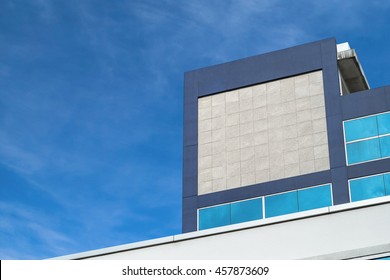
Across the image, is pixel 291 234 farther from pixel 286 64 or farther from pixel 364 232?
pixel 286 64

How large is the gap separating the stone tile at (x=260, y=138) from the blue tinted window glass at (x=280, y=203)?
10.3 feet

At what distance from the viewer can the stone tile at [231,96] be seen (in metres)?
44.4

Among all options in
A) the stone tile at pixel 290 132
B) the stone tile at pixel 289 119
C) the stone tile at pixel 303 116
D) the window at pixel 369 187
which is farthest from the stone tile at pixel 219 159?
the window at pixel 369 187

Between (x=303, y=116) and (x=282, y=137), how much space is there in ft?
5.18

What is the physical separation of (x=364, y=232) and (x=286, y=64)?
25209mm

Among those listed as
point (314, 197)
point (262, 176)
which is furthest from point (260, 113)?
point (314, 197)

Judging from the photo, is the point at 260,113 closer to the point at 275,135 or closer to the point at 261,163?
the point at 275,135

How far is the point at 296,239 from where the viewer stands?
2045cm

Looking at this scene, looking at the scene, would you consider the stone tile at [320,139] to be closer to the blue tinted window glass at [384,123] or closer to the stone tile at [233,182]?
the blue tinted window glass at [384,123]

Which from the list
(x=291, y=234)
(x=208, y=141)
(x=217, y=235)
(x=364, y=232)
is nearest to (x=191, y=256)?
(x=217, y=235)

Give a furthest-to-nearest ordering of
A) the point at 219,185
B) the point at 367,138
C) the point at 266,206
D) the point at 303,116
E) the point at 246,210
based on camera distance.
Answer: the point at 219,185, the point at 303,116, the point at 246,210, the point at 266,206, the point at 367,138

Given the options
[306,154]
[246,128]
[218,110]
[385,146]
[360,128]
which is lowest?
[385,146]
